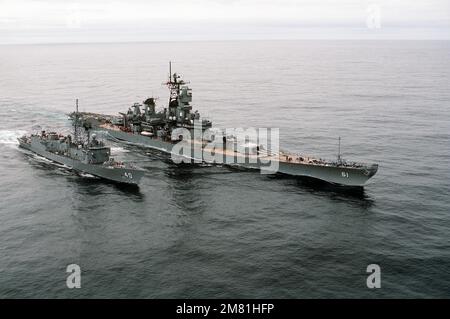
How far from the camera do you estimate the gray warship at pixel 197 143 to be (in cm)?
6750

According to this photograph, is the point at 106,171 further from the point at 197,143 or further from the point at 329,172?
the point at 329,172

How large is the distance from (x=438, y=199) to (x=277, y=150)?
1226 inches

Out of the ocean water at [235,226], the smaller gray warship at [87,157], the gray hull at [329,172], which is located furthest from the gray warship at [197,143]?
the smaller gray warship at [87,157]

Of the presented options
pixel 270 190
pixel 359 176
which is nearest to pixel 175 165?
pixel 270 190

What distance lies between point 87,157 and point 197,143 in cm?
2288

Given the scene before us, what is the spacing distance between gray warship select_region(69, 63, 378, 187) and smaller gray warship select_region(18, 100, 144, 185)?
15.1 ft

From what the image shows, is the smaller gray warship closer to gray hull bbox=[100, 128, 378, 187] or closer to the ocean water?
the ocean water

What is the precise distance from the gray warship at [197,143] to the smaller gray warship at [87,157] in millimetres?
4589

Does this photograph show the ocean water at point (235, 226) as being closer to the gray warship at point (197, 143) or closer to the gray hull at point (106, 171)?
the gray hull at point (106, 171)

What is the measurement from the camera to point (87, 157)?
2842 inches

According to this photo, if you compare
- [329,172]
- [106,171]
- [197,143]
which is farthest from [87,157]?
[329,172]

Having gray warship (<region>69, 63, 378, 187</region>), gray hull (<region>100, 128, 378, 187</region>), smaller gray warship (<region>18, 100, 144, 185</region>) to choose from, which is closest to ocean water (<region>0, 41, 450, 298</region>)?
gray hull (<region>100, 128, 378, 187</region>)

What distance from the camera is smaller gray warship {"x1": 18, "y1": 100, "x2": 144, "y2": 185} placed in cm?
6769

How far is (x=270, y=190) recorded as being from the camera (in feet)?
214
